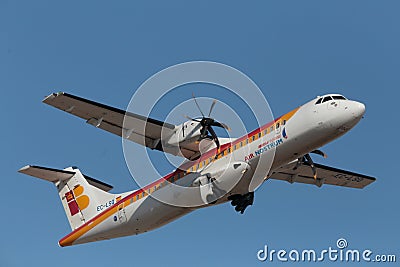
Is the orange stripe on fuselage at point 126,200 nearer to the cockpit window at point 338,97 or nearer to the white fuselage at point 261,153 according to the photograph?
the white fuselage at point 261,153

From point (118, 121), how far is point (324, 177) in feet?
26.9

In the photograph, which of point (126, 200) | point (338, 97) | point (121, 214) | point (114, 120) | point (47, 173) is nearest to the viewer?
point (338, 97)

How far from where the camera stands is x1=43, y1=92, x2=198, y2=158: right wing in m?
17.7

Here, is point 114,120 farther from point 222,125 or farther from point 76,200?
point 76,200

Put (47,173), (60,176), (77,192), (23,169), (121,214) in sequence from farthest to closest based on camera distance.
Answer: (60,176) < (77,192) < (47,173) < (23,169) < (121,214)

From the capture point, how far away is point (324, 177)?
2241 centimetres

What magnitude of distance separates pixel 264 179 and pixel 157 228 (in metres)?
4.10

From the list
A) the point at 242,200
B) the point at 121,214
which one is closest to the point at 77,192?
the point at 121,214

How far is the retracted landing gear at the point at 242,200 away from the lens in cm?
1878

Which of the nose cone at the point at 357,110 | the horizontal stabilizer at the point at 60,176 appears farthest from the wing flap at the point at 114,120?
the nose cone at the point at 357,110

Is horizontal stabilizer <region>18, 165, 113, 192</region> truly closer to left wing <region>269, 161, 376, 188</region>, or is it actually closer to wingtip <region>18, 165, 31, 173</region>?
wingtip <region>18, 165, 31, 173</region>

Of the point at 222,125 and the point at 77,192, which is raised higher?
the point at 77,192

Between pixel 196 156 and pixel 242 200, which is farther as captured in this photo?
pixel 196 156

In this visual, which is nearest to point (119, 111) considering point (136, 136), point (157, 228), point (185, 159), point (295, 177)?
point (136, 136)
